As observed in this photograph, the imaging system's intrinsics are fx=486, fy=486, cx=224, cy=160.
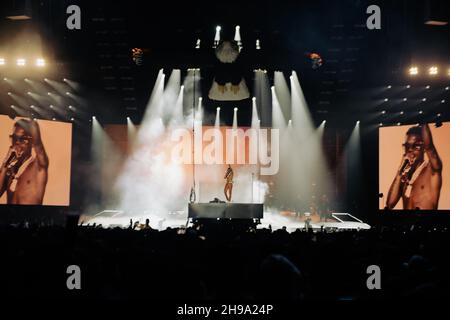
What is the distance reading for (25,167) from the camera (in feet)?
64.7

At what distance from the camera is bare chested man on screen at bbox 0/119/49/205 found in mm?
19344

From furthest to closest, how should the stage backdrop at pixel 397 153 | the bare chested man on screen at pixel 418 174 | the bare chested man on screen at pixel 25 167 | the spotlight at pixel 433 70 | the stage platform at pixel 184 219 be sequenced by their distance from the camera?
1. the stage platform at pixel 184 219
2. the bare chested man on screen at pixel 25 167
3. the bare chested man on screen at pixel 418 174
4. the stage backdrop at pixel 397 153
5. the spotlight at pixel 433 70

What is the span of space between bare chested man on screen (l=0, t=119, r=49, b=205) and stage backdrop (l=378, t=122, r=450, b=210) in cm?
1402

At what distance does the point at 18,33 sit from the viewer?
17.9m

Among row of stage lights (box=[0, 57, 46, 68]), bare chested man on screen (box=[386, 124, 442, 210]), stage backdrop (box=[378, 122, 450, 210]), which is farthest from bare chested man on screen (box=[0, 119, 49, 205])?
bare chested man on screen (box=[386, 124, 442, 210])

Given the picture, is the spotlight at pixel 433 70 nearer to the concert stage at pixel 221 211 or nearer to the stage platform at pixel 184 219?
the stage platform at pixel 184 219

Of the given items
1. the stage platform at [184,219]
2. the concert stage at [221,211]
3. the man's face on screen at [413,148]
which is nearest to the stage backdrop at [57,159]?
the stage platform at [184,219]

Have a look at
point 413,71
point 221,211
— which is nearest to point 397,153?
point 413,71

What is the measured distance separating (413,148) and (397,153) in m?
0.65

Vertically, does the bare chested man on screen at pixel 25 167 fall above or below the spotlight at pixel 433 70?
below

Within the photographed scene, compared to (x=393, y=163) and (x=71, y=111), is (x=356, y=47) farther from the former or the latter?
(x=71, y=111)

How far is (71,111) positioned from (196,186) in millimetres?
6615

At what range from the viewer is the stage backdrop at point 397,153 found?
18.4 metres

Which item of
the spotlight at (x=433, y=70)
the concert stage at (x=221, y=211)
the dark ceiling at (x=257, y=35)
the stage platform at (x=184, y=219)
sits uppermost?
the dark ceiling at (x=257, y=35)
